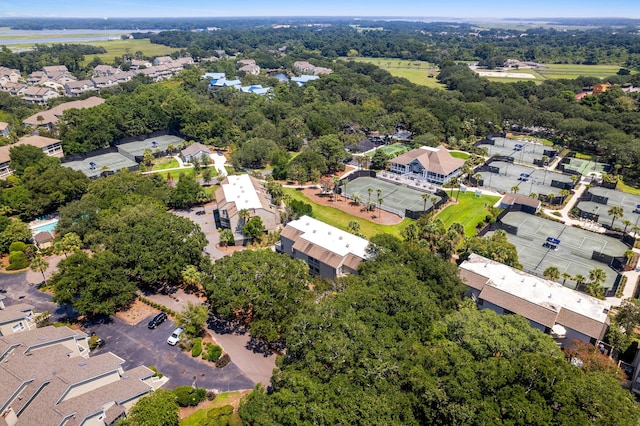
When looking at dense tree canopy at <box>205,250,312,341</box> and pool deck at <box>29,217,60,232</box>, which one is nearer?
dense tree canopy at <box>205,250,312,341</box>

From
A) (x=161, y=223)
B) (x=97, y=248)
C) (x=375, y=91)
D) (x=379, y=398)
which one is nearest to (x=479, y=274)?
(x=379, y=398)

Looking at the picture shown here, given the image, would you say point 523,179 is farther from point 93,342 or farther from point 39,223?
point 39,223

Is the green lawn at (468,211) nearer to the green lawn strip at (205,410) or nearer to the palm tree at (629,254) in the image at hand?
the palm tree at (629,254)

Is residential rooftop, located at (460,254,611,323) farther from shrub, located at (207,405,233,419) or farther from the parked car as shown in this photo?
the parked car

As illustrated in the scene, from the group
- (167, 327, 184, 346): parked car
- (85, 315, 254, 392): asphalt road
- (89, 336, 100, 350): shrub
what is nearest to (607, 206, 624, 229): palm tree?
(85, 315, 254, 392): asphalt road

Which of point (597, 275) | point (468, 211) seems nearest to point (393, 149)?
point (468, 211)

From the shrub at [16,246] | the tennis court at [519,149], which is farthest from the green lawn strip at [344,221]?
the tennis court at [519,149]
